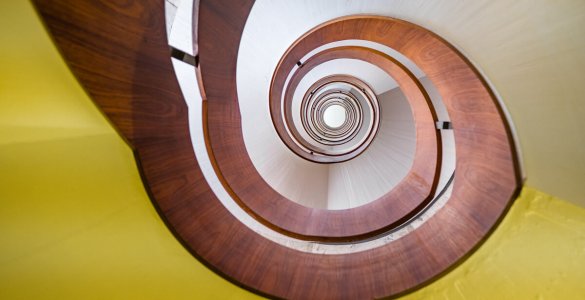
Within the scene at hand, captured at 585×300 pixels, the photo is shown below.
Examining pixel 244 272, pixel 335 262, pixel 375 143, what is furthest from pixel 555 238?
pixel 375 143

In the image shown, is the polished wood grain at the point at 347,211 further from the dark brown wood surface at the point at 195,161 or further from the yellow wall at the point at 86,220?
the yellow wall at the point at 86,220

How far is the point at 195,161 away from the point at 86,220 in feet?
1.62

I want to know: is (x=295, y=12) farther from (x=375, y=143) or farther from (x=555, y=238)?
(x=375, y=143)

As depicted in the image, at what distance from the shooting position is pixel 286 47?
7.86 feet

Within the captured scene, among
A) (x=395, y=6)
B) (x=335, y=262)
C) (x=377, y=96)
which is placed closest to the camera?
(x=335, y=262)

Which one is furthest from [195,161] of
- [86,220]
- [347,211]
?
[347,211]

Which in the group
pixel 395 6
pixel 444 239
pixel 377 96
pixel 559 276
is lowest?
pixel 444 239

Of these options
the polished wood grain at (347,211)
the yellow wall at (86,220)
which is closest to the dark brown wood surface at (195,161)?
the yellow wall at (86,220)

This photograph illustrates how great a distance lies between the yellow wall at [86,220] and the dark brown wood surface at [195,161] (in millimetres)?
66

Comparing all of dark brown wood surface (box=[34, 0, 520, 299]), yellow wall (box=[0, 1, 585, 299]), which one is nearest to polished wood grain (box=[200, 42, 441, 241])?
dark brown wood surface (box=[34, 0, 520, 299])

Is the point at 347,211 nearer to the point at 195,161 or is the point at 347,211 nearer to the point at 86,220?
the point at 195,161

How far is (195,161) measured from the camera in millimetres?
1123

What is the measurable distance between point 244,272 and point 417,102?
2.35 meters

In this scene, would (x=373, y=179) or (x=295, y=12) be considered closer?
(x=295, y=12)
